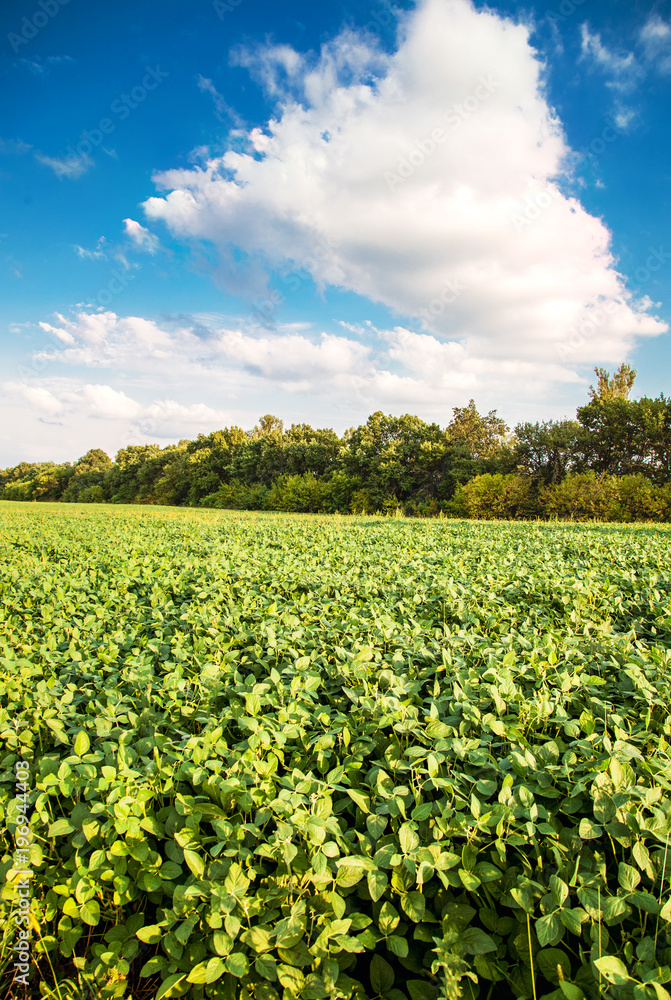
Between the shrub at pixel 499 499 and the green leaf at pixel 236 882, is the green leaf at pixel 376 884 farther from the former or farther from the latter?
the shrub at pixel 499 499

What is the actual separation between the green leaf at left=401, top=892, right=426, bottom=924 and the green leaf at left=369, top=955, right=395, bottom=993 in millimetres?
173

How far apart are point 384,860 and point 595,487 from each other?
107ft

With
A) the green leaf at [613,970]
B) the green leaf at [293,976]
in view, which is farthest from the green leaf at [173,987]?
the green leaf at [613,970]

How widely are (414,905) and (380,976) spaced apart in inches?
9.5

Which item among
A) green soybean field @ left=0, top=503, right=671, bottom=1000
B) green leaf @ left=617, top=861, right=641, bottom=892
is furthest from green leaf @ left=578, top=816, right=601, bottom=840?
green leaf @ left=617, top=861, right=641, bottom=892

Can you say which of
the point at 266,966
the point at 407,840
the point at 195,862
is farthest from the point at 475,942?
the point at 195,862

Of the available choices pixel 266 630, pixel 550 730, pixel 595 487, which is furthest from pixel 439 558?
pixel 595 487

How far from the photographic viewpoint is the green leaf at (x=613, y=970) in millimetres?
1035

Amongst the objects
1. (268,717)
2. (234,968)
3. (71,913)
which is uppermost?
(268,717)

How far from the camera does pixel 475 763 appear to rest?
66.9 inches

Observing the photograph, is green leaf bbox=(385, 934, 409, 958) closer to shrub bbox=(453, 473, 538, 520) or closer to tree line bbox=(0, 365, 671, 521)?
tree line bbox=(0, 365, 671, 521)

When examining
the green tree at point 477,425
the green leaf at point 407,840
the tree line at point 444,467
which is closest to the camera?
the green leaf at point 407,840

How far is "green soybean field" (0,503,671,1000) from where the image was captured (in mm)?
1312

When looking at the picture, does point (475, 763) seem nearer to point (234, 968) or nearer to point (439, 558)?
point (234, 968)
